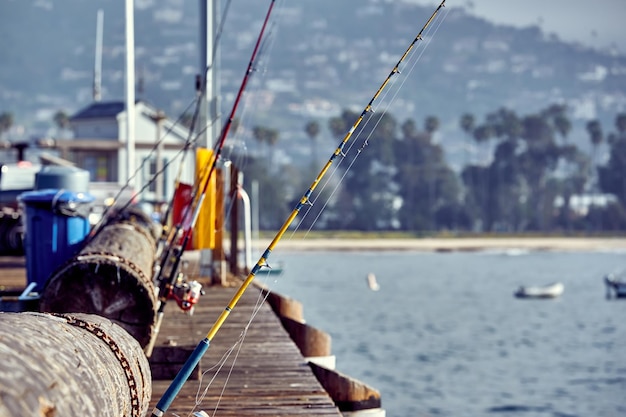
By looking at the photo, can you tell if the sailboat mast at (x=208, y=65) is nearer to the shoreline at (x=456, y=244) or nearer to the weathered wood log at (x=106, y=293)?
the weathered wood log at (x=106, y=293)

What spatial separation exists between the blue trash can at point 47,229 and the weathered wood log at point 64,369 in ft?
21.1

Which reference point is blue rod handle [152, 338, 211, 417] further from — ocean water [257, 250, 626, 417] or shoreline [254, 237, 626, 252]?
shoreline [254, 237, 626, 252]

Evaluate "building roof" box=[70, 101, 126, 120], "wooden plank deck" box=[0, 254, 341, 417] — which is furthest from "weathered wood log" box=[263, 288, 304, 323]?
"building roof" box=[70, 101, 126, 120]

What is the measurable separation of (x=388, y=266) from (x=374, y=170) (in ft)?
204

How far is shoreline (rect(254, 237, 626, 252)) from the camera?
5974 inches

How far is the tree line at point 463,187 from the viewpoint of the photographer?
6855 inches

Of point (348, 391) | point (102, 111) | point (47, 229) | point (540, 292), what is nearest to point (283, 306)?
point (47, 229)

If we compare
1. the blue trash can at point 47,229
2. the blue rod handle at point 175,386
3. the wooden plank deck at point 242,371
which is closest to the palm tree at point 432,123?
the wooden plank deck at point 242,371

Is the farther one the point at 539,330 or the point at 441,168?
the point at 441,168

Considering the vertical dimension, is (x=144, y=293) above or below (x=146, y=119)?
below

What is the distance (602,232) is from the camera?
176 metres

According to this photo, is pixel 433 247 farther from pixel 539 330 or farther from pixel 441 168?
pixel 539 330

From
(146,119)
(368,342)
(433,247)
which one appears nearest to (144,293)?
(368,342)

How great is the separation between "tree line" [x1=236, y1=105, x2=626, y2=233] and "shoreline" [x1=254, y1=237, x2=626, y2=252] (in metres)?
9.34
